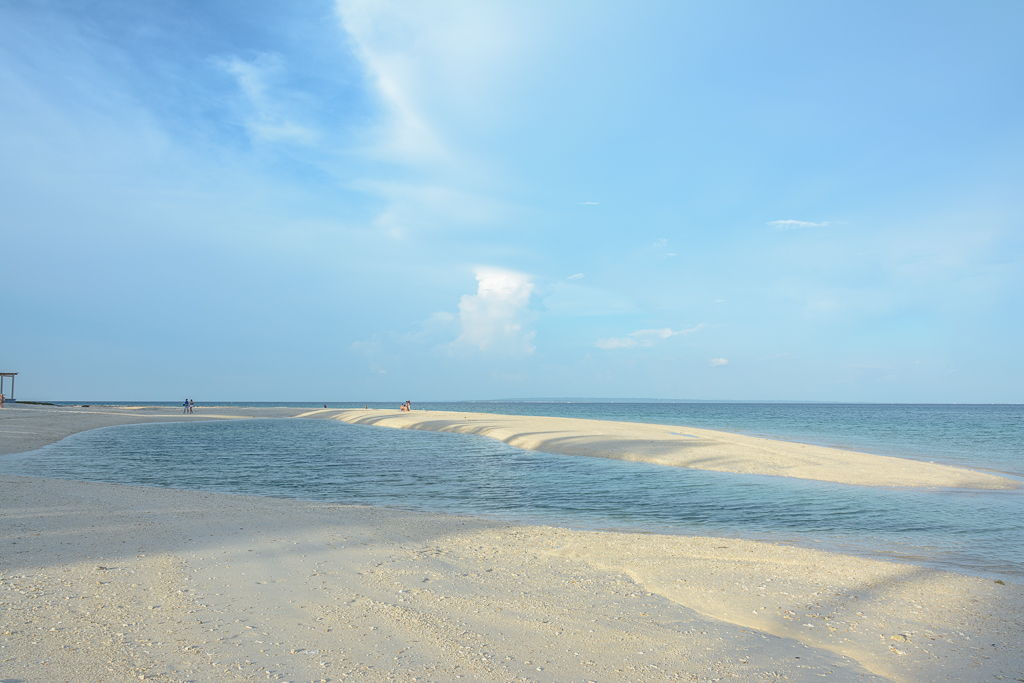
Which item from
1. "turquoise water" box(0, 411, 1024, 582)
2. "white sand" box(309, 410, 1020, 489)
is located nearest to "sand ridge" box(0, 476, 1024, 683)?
"turquoise water" box(0, 411, 1024, 582)

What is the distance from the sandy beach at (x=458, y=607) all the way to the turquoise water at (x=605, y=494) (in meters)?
2.39

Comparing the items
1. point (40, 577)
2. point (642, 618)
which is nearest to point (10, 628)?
point (40, 577)

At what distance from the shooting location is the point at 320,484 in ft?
63.5

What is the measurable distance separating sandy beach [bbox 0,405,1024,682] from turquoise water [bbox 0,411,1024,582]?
239cm

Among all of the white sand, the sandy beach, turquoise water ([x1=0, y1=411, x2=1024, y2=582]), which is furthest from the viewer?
the white sand

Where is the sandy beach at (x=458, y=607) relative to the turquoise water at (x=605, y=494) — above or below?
above

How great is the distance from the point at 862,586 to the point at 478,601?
6.15 m

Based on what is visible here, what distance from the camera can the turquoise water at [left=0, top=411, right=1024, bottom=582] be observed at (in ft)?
41.0

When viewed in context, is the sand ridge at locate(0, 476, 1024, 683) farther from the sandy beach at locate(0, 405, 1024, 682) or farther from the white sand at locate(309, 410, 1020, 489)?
the white sand at locate(309, 410, 1020, 489)

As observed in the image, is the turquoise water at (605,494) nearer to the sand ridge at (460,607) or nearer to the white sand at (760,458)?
the white sand at (760,458)

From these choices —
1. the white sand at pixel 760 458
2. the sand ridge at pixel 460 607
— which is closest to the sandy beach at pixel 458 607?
the sand ridge at pixel 460 607

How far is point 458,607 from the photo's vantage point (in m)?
7.03

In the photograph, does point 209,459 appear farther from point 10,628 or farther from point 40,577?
point 10,628

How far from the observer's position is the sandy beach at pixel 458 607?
534 centimetres
